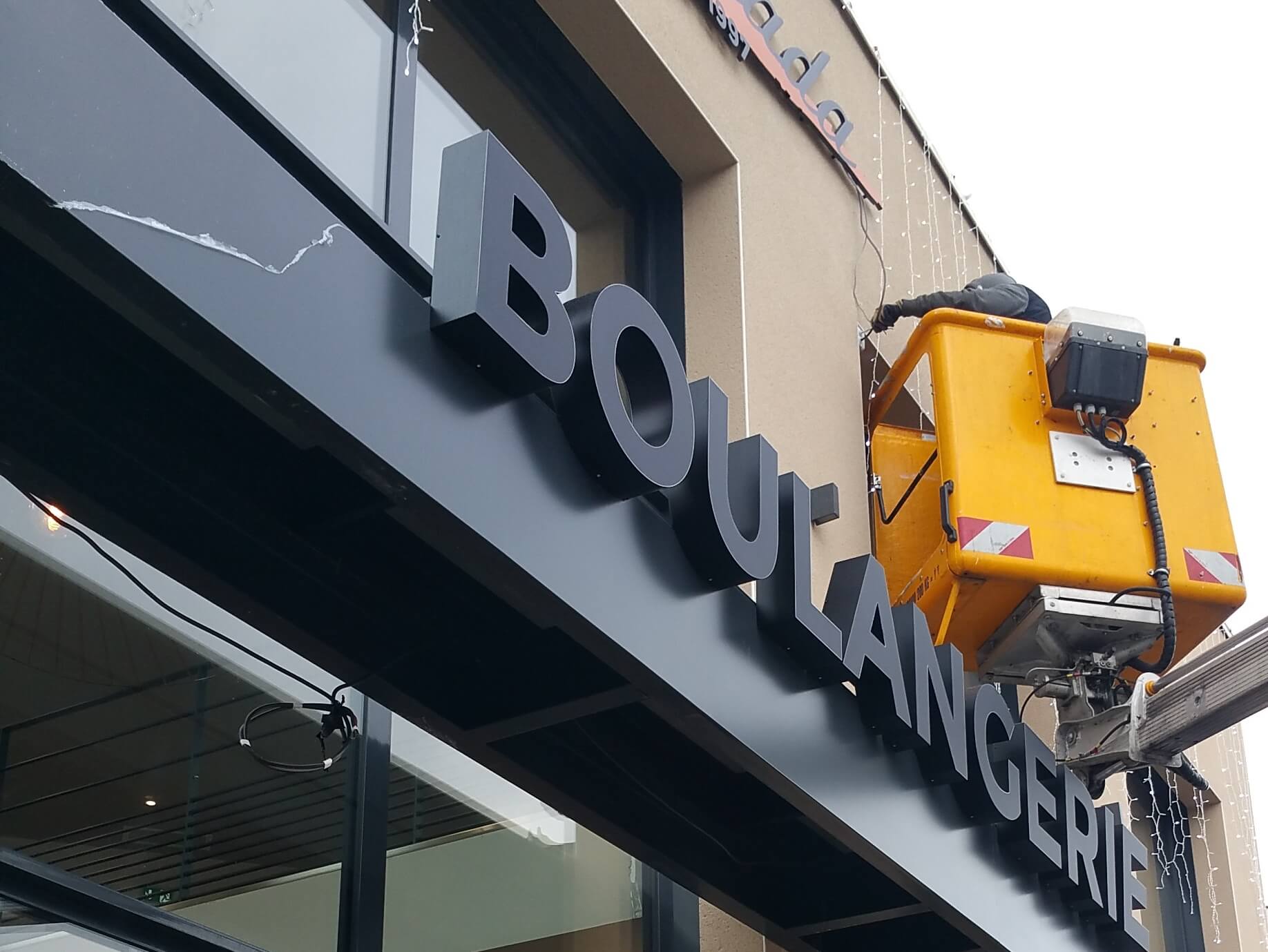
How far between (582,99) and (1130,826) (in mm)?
6441

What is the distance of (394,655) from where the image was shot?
3.17m

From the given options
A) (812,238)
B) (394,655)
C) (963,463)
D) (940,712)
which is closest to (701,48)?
(812,238)

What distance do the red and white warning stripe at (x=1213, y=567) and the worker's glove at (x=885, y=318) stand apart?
71.9 inches

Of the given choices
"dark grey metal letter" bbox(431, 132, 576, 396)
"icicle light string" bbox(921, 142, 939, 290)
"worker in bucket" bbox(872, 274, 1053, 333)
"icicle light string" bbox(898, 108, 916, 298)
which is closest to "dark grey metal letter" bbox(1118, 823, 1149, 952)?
"worker in bucket" bbox(872, 274, 1053, 333)

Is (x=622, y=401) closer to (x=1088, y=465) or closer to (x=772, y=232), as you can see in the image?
(x=1088, y=465)

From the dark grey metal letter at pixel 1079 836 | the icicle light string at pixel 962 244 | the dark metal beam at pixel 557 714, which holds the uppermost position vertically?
the icicle light string at pixel 962 244

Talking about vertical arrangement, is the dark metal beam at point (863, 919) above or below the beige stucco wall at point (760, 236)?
below

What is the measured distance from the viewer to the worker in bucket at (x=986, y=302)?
6.82 meters

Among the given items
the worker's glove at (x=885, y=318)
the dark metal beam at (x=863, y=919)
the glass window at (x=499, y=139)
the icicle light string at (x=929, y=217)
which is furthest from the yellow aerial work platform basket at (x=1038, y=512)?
the icicle light string at (x=929, y=217)

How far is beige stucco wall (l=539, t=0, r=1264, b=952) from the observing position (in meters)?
5.92

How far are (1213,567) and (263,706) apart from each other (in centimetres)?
378

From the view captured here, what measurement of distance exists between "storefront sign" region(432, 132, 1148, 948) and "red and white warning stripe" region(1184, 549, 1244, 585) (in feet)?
3.90

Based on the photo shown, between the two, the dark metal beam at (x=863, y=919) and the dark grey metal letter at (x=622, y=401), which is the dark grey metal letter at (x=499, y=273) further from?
the dark metal beam at (x=863, y=919)

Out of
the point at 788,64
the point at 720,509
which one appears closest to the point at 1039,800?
the point at 720,509
